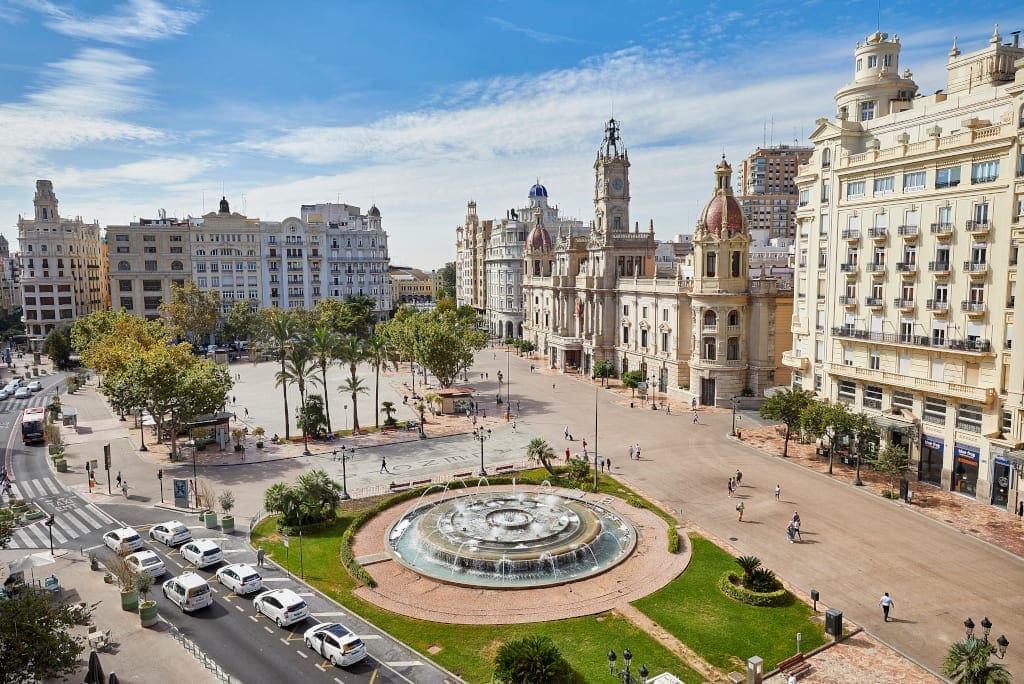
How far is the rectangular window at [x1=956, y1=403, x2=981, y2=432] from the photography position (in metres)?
44.8

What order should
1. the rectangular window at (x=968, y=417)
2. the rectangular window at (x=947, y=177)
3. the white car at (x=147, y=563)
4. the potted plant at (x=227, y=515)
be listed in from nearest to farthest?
the white car at (x=147, y=563) → the potted plant at (x=227, y=515) → the rectangular window at (x=968, y=417) → the rectangular window at (x=947, y=177)

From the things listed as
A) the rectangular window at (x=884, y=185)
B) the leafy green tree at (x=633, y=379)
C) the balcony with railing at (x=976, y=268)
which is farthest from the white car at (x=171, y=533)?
the leafy green tree at (x=633, y=379)

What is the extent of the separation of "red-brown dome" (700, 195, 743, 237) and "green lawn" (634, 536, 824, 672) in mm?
48285

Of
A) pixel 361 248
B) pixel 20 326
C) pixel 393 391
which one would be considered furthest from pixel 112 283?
pixel 393 391

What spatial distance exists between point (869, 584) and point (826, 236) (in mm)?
32626

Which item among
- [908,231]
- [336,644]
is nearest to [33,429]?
[336,644]

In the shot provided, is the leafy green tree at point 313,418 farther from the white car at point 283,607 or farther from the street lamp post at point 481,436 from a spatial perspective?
the white car at point 283,607

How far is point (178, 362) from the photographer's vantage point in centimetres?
6062

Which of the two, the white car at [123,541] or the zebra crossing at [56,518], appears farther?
the zebra crossing at [56,518]

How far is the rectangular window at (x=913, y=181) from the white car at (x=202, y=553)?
52.5 m

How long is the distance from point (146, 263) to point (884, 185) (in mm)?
130814

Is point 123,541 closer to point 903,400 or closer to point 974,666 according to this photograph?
point 974,666

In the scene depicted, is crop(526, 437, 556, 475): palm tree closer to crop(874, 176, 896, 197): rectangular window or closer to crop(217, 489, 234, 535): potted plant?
crop(217, 489, 234, 535): potted plant

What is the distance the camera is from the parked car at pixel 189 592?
31594mm
